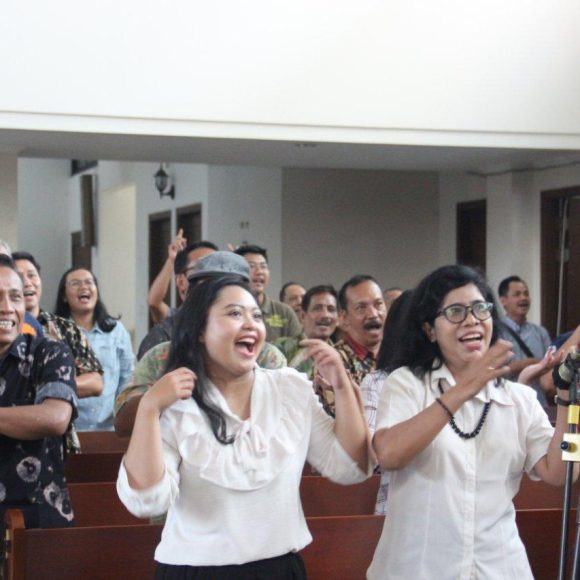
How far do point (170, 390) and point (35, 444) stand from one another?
30.1 inches

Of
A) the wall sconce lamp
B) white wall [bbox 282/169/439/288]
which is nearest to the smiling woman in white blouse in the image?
white wall [bbox 282/169/439/288]

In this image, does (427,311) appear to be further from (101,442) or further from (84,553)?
(101,442)

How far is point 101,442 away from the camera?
17.5 feet

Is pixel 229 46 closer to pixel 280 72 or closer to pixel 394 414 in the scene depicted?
pixel 280 72

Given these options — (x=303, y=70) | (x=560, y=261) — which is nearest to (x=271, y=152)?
(x=303, y=70)

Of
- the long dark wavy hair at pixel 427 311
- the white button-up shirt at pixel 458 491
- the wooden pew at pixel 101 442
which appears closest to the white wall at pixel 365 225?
the wooden pew at pixel 101 442

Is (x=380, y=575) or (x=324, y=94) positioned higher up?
(x=324, y=94)

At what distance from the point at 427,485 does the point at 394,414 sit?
174 mm

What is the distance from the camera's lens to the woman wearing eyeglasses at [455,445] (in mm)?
2598

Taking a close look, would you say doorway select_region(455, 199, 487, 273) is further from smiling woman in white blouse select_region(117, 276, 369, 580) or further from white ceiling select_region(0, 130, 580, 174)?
smiling woman in white blouse select_region(117, 276, 369, 580)

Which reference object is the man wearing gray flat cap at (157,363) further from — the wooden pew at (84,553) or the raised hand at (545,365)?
the raised hand at (545,365)

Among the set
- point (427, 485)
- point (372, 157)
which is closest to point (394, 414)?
point (427, 485)

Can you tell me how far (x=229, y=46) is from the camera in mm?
7984

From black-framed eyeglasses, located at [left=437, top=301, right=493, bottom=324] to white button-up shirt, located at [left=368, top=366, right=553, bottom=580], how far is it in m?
0.13
